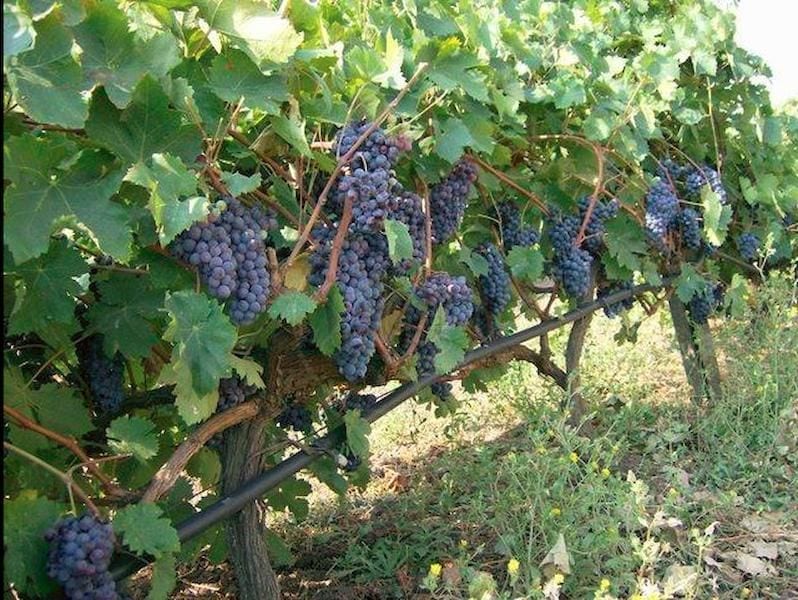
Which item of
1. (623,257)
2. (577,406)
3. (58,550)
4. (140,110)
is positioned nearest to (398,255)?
(140,110)

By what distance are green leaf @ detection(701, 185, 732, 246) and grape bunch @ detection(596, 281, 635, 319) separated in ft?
1.39

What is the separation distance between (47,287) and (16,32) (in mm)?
639

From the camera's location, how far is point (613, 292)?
440cm

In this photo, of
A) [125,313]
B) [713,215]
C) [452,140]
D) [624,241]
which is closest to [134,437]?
[125,313]

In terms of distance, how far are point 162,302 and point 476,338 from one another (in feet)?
4.71

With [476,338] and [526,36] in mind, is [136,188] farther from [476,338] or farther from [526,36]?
[526,36]

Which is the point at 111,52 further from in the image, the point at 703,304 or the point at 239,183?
the point at 703,304

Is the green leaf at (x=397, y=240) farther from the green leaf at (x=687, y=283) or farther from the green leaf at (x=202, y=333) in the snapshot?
the green leaf at (x=687, y=283)

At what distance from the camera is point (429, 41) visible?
2373 millimetres

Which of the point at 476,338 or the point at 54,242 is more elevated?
the point at 54,242

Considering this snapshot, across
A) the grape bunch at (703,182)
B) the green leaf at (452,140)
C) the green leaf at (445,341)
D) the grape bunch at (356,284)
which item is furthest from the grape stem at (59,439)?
the grape bunch at (703,182)

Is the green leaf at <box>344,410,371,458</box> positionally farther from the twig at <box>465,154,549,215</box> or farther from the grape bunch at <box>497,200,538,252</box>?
the grape bunch at <box>497,200,538,252</box>

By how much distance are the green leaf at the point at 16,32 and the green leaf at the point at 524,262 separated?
2210 millimetres

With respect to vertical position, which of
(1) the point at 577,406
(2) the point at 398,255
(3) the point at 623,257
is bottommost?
(1) the point at 577,406
